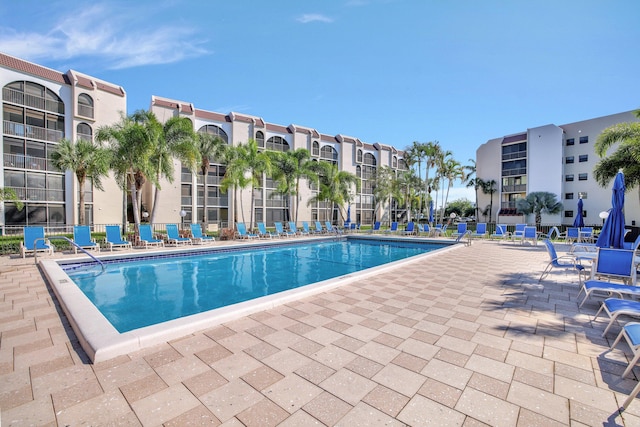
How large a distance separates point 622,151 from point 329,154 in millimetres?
25244

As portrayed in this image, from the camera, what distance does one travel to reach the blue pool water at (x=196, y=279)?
550cm

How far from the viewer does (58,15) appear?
336 inches

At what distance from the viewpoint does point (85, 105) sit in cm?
2038

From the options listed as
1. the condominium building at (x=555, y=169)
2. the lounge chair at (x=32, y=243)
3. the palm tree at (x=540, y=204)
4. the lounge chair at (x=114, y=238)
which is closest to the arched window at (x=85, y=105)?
the lounge chair at (x=114, y=238)

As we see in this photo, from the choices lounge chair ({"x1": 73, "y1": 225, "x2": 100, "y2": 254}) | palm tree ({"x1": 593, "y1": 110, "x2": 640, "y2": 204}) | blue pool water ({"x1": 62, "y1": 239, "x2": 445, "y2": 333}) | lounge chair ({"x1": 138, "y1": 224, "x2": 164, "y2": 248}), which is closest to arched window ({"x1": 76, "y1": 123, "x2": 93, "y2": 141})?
lounge chair ({"x1": 138, "y1": 224, "x2": 164, "y2": 248})

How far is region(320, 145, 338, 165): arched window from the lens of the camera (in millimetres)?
34594

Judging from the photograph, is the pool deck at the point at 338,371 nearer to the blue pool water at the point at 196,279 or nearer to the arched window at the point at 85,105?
the blue pool water at the point at 196,279

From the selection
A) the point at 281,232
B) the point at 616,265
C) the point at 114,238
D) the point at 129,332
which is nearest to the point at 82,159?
the point at 114,238

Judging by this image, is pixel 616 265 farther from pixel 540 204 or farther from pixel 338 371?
pixel 540 204

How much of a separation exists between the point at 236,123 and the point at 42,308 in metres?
25.2

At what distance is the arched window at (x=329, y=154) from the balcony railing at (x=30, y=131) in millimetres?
23439

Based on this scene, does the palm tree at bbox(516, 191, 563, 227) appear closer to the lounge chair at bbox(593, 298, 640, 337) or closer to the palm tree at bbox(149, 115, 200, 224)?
the palm tree at bbox(149, 115, 200, 224)

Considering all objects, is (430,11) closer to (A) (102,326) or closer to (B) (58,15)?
(B) (58,15)

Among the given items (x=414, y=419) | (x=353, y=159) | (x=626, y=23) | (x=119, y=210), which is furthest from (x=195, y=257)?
(x=353, y=159)
